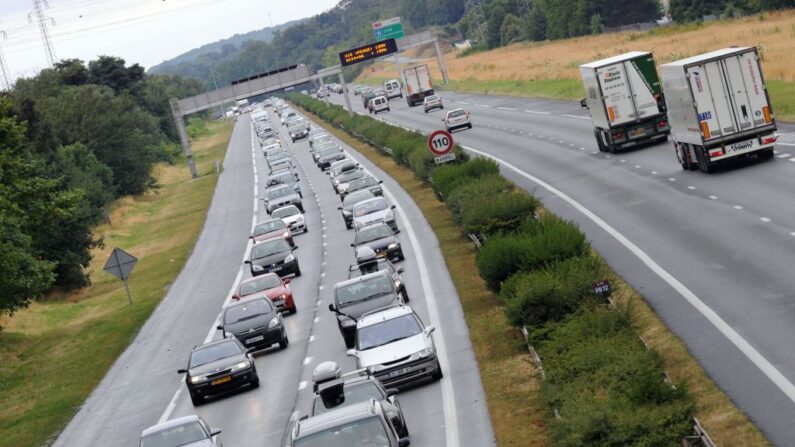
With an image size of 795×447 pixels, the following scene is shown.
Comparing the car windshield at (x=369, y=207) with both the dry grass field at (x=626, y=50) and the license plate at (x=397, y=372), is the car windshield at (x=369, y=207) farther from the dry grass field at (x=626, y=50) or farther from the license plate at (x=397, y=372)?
the license plate at (x=397, y=372)

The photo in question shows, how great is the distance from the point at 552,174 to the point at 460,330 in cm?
2043

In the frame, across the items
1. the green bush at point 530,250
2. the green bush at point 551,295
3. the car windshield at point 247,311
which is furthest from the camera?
the car windshield at point 247,311

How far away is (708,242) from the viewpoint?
27016 millimetres

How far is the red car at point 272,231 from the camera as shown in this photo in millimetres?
49812

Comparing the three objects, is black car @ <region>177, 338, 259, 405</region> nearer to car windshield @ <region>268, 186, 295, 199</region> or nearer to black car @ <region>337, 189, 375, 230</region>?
black car @ <region>337, 189, 375, 230</region>

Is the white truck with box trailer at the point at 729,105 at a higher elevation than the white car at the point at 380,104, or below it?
below

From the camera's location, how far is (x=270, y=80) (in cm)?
11700

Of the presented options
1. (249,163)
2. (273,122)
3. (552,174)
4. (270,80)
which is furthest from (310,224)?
(273,122)

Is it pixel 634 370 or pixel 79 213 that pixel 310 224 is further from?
pixel 634 370

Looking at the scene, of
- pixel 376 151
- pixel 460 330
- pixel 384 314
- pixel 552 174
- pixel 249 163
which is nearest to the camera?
pixel 384 314

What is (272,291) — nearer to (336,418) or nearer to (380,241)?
Result: (380,241)

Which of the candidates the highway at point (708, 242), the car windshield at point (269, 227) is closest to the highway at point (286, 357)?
the car windshield at point (269, 227)

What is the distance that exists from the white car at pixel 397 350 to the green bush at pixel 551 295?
1739 mm

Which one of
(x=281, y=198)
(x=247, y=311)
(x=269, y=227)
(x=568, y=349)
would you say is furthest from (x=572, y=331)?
(x=281, y=198)
